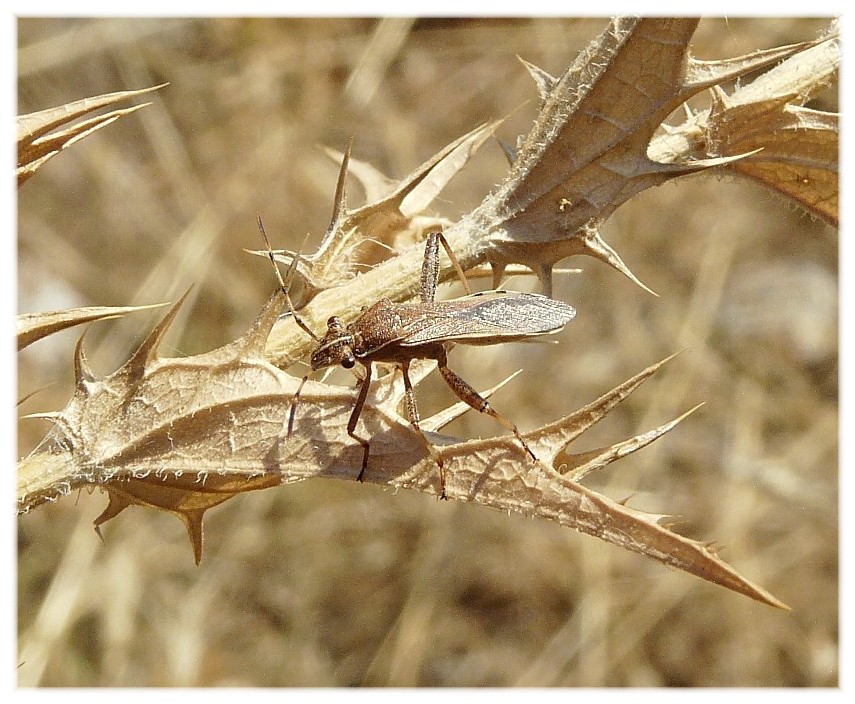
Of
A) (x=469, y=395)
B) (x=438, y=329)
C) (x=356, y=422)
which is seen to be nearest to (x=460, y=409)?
(x=356, y=422)

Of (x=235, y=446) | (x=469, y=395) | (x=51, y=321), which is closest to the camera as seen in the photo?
(x=51, y=321)

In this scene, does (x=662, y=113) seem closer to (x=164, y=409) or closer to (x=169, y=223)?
(x=164, y=409)

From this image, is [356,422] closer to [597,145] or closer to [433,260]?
[433,260]

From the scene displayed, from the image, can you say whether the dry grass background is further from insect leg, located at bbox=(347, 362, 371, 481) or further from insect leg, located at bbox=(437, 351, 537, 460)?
insect leg, located at bbox=(347, 362, 371, 481)

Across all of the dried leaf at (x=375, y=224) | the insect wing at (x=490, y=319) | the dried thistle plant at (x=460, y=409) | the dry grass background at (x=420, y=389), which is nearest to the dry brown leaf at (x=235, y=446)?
the dried thistle plant at (x=460, y=409)

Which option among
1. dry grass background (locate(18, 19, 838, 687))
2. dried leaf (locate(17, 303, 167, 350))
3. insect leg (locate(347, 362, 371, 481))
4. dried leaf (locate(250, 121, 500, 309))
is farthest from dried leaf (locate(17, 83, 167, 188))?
dry grass background (locate(18, 19, 838, 687))

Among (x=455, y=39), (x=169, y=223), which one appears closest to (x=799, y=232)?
(x=455, y=39)

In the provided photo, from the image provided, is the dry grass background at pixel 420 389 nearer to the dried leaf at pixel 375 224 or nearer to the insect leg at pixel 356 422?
the dried leaf at pixel 375 224
